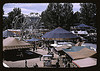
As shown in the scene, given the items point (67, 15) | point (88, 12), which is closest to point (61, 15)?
point (67, 15)

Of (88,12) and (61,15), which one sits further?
(61,15)

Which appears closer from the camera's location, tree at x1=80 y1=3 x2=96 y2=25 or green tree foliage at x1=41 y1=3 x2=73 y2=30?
tree at x1=80 y1=3 x2=96 y2=25

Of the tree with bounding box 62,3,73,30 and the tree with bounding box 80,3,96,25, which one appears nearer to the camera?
the tree with bounding box 80,3,96,25

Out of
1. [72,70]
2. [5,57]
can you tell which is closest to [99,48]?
[72,70]

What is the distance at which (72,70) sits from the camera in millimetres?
5363

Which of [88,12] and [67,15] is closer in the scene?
[88,12]

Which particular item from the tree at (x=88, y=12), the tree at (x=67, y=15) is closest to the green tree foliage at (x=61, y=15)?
the tree at (x=67, y=15)

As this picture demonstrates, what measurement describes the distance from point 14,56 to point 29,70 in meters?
11.3

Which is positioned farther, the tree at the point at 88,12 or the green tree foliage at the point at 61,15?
the green tree foliage at the point at 61,15

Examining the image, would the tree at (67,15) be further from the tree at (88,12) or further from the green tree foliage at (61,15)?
the tree at (88,12)

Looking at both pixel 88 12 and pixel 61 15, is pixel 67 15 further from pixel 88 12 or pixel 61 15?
pixel 88 12

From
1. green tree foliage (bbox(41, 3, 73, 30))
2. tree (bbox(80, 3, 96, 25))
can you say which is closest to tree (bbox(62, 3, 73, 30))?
green tree foliage (bbox(41, 3, 73, 30))

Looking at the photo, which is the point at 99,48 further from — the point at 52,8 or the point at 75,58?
the point at 52,8

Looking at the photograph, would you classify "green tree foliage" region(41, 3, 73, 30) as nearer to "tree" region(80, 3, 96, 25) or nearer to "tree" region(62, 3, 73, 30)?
"tree" region(62, 3, 73, 30)
